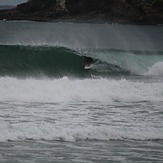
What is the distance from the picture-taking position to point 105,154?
928cm

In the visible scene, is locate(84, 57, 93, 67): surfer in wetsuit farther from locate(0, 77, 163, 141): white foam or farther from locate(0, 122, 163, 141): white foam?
locate(0, 122, 163, 141): white foam

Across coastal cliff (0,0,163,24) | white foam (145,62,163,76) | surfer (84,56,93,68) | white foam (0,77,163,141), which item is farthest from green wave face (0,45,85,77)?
coastal cliff (0,0,163,24)

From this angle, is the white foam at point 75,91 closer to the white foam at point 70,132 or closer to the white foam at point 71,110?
the white foam at point 71,110

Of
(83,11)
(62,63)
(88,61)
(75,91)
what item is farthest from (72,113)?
(83,11)

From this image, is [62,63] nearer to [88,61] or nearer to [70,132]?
[88,61]

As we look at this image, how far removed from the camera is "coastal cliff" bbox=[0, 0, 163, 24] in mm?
117562

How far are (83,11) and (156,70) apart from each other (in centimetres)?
9919

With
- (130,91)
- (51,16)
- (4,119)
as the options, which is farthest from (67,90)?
(51,16)

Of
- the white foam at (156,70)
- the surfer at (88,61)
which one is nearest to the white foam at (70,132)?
the surfer at (88,61)

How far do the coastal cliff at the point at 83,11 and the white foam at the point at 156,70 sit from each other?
9013 centimetres

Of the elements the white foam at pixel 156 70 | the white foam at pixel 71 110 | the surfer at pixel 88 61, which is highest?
the white foam at pixel 71 110

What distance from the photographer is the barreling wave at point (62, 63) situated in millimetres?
21062

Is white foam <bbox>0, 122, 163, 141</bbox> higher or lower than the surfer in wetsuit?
higher

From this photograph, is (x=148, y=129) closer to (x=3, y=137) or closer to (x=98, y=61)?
(x=3, y=137)
